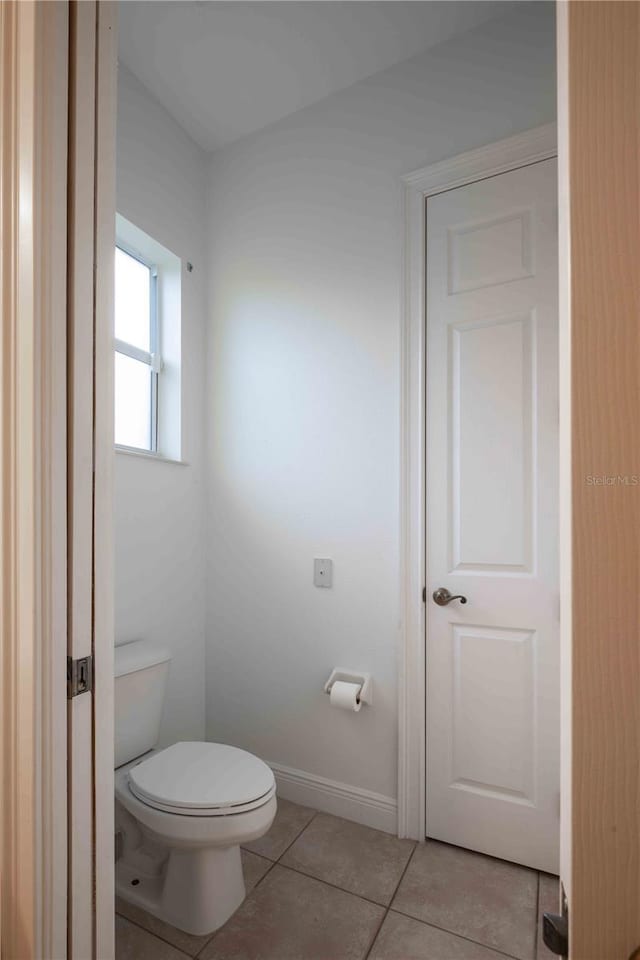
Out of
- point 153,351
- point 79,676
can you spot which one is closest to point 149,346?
point 153,351

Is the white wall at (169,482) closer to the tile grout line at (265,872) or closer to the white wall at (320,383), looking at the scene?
the white wall at (320,383)

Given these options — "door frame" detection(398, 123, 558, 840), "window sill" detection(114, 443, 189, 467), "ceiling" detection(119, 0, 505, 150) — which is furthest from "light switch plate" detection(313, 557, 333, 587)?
"ceiling" detection(119, 0, 505, 150)

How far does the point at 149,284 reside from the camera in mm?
2229

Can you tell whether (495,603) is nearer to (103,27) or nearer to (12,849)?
(12,849)

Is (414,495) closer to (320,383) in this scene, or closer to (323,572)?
(323,572)

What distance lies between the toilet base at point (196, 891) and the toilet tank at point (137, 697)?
342 millimetres

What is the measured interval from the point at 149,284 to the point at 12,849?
2.07m

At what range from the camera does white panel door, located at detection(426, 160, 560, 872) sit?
5.37 ft

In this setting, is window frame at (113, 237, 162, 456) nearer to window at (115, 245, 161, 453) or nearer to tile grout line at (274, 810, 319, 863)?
window at (115, 245, 161, 453)

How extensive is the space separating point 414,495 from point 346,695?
770mm

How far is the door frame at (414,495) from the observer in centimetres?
180

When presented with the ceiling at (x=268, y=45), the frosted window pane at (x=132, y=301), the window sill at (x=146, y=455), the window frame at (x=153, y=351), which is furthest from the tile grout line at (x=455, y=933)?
the ceiling at (x=268, y=45)

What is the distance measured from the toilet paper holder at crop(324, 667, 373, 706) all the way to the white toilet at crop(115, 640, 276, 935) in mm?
435

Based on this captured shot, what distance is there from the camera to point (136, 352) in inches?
82.6
